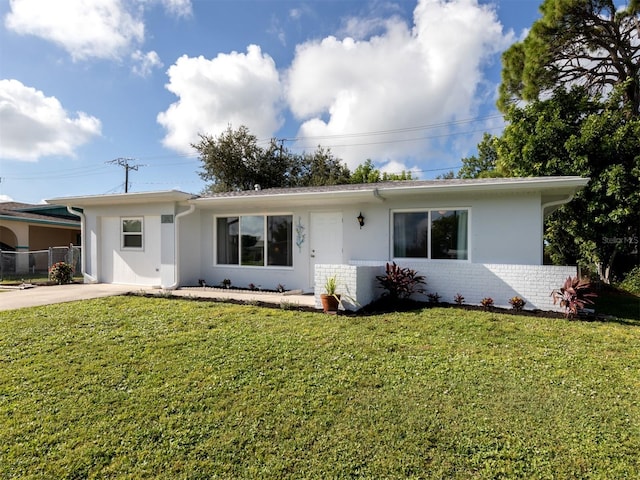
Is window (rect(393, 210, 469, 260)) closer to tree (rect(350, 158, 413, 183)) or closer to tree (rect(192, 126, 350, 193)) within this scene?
tree (rect(192, 126, 350, 193))

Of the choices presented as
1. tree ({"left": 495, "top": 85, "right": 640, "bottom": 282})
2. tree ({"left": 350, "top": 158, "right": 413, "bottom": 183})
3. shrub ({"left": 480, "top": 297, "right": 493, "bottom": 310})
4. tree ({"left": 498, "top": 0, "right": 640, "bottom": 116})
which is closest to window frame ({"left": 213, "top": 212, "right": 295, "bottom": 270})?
shrub ({"left": 480, "top": 297, "right": 493, "bottom": 310})

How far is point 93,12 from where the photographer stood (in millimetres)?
8352

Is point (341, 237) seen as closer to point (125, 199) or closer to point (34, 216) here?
point (125, 199)

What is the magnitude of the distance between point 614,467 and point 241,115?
2497 cm

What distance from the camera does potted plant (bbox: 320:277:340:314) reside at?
686cm

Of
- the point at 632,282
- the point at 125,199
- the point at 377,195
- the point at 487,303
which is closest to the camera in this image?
the point at 487,303

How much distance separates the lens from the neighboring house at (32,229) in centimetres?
1586

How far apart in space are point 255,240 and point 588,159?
36.5 feet

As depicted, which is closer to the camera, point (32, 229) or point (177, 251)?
point (177, 251)

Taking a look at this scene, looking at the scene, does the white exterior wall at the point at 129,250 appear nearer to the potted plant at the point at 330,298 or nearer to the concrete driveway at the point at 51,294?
the concrete driveway at the point at 51,294

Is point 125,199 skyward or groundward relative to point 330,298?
skyward

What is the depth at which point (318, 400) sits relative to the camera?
3.41m

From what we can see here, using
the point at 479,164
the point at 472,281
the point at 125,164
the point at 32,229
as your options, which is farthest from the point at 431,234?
the point at 125,164

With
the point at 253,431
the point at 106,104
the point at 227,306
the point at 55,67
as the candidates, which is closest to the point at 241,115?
the point at 106,104
